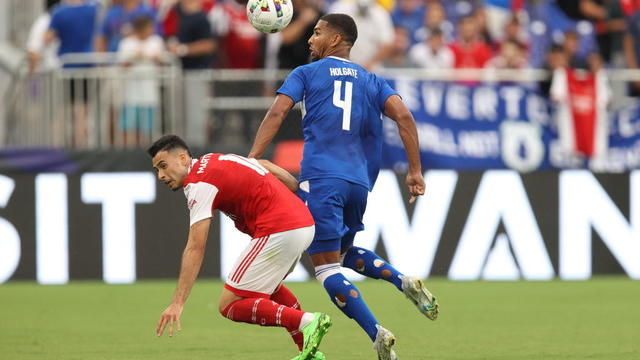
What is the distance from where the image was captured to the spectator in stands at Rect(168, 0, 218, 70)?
653 inches

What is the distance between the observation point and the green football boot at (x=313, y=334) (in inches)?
307

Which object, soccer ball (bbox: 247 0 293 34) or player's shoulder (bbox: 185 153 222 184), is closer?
player's shoulder (bbox: 185 153 222 184)

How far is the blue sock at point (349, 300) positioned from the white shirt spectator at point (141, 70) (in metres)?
8.07

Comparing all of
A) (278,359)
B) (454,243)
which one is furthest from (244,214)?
(454,243)

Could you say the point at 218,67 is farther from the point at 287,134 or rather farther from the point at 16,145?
the point at 16,145

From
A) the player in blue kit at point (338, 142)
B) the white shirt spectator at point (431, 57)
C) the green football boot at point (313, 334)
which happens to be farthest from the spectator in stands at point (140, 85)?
the green football boot at point (313, 334)

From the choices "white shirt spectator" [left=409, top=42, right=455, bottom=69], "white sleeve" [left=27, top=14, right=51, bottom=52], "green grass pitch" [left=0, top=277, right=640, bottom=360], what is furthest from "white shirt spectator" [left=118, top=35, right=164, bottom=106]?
"white shirt spectator" [left=409, top=42, right=455, bottom=69]

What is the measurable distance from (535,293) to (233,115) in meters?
4.79


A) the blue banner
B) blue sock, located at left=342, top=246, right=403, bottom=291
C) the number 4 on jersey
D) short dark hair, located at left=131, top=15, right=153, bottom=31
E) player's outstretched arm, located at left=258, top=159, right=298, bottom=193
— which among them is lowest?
the blue banner

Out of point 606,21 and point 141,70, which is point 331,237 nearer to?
point 141,70

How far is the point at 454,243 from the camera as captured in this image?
50.6 feet

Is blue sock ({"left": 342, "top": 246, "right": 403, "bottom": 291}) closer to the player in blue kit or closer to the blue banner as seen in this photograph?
the player in blue kit

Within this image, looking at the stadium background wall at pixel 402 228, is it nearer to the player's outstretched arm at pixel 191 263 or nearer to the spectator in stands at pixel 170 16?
the spectator in stands at pixel 170 16

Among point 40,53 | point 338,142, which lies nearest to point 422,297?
point 338,142
